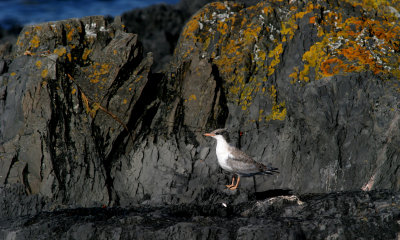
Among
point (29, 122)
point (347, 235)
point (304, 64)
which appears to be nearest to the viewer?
point (347, 235)

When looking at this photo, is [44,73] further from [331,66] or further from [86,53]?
[331,66]

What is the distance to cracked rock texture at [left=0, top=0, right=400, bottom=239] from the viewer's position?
8141 millimetres

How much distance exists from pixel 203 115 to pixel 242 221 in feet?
11.2

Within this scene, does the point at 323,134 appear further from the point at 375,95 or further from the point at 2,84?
the point at 2,84

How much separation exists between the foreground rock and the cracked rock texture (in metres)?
0.07

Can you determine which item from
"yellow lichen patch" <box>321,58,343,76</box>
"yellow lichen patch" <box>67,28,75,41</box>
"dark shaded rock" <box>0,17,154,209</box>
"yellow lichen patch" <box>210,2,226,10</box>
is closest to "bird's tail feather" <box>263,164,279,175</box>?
"yellow lichen patch" <box>321,58,343,76</box>

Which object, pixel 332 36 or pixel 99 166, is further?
pixel 332 36

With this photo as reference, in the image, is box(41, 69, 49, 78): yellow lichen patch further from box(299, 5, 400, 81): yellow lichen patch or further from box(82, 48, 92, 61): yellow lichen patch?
box(299, 5, 400, 81): yellow lichen patch

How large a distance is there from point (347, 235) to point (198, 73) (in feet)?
15.6

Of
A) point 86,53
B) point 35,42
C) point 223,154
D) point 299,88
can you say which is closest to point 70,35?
point 86,53

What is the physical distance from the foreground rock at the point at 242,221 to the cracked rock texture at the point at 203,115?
7 cm

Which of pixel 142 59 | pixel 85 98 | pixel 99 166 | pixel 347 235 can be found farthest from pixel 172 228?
pixel 142 59

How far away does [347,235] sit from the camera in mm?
5855

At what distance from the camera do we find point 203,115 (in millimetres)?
9344
